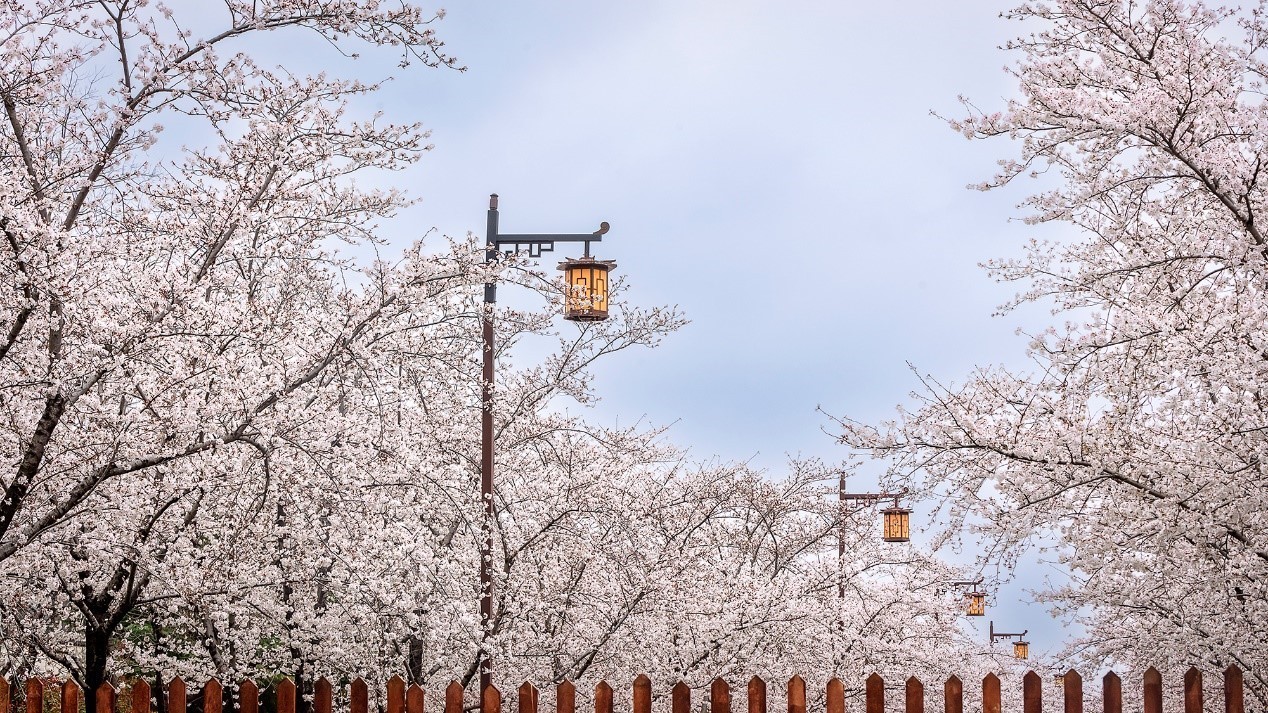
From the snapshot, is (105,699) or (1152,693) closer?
(1152,693)

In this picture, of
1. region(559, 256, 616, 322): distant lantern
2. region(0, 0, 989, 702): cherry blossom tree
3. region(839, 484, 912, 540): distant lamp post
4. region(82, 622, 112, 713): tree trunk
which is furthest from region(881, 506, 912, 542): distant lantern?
region(82, 622, 112, 713): tree trunk

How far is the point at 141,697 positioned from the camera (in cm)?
614

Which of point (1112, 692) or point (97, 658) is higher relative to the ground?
point (1112, 692)

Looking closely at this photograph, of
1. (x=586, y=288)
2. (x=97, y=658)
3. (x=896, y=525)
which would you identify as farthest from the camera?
(x=896, y=525)

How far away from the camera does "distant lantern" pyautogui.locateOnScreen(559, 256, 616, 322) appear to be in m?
10.1

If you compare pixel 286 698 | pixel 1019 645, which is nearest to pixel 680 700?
pixel 286 698

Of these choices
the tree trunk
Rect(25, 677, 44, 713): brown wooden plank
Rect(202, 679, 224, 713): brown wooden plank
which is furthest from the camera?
the tree trunk

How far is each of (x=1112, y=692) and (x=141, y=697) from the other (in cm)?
510

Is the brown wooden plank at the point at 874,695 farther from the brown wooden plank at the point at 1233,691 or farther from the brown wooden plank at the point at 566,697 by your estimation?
the brown wooden plank at the point at 1233,691

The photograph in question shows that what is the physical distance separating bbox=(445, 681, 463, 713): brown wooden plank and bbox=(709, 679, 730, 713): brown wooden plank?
124 cm

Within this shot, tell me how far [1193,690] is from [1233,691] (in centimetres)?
23

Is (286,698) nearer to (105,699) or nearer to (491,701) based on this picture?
(491,701)

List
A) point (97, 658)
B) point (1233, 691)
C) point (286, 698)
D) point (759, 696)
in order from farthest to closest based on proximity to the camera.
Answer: point (97, 658) → point (286, 698) → point (1233, 691) → point (759, 696)

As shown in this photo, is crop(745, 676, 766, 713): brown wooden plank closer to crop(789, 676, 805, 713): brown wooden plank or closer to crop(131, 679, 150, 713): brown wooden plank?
crop(789, 676, 805, 713): brown wooden plank
